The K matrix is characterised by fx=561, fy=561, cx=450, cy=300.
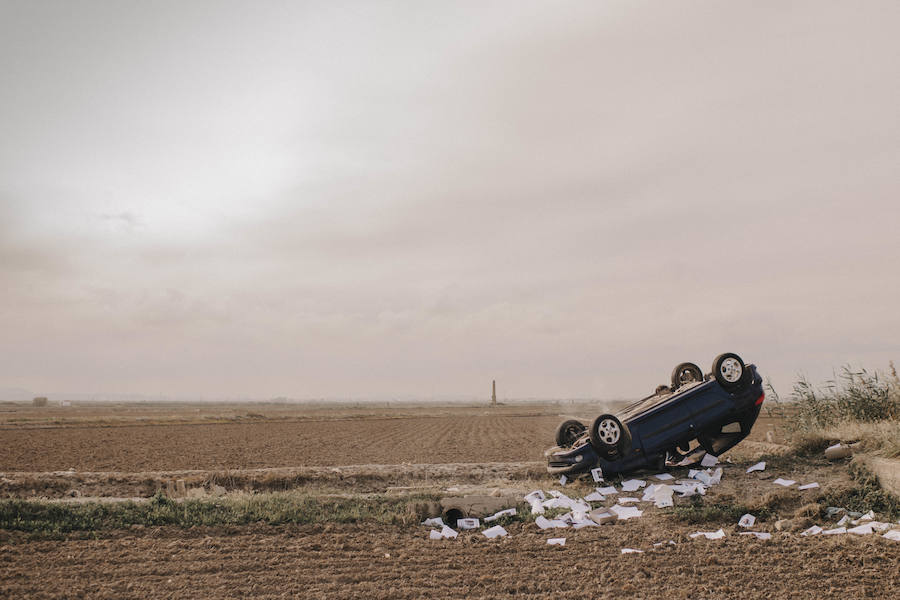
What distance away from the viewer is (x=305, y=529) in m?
8.75

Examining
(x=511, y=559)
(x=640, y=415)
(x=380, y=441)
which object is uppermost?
(x=640, y=415)

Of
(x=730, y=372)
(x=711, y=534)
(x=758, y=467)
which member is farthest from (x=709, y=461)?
(x=711, y=534)

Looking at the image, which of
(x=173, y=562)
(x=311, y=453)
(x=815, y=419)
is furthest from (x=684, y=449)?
(x=311, y=453)

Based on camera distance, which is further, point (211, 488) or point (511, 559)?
point (211, 488)

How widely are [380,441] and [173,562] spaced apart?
866 inches

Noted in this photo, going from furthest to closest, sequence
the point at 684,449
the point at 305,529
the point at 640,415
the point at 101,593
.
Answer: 1. the point at 684,449
2. the point at 640,415
3. the point at 305,529
4. the point at 101,593

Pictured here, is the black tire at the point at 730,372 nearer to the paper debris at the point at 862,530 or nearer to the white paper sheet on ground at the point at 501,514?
the paper debris at the point at 862,530

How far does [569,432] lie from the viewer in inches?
500

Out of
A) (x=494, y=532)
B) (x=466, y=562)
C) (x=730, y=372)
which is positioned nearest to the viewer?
(x=466, y=562)

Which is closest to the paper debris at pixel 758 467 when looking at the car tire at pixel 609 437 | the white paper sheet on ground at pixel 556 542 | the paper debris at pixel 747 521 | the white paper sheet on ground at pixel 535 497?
the car tire at pixel 609 437

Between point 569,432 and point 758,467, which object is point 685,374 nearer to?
point 758,467

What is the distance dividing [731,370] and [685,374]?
139 cm

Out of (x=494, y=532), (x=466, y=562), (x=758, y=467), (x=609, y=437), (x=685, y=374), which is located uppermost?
(x=685, y=374)

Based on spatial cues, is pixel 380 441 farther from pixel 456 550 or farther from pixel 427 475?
pixel 456 550
